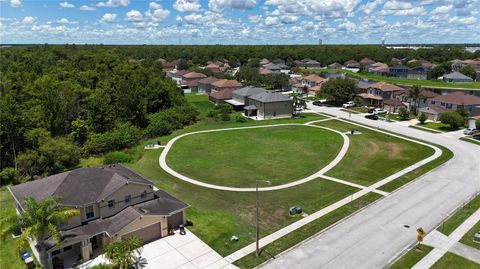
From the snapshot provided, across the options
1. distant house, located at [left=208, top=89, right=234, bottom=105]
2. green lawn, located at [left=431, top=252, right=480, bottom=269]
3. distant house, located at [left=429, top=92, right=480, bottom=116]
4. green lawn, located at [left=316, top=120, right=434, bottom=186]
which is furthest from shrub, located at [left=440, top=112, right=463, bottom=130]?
distant house, located at [left=208, top=89, right=234, bottom=105]

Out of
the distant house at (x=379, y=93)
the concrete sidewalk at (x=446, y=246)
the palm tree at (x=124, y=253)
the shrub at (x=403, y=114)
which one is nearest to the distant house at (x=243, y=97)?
the distant house at (x=379, y=93)

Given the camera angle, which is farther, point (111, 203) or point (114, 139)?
point (114, 139)

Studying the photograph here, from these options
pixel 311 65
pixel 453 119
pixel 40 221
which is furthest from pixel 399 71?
pixel 40 221

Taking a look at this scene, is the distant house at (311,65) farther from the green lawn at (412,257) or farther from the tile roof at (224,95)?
the green lawn at (412,257)

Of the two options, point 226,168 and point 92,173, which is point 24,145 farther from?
point 226,168

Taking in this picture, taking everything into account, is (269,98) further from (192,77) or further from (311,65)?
(311,65)

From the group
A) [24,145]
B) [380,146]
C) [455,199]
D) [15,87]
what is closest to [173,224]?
[455,199]
